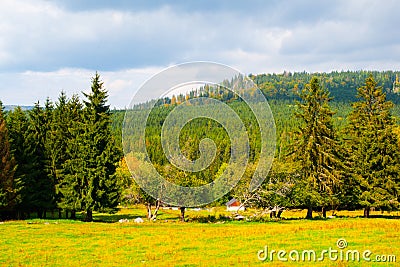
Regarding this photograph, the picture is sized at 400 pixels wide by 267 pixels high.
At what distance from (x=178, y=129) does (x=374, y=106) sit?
25.0 meters

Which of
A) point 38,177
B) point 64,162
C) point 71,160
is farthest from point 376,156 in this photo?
point 38,177

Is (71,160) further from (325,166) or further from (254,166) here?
(325,166)

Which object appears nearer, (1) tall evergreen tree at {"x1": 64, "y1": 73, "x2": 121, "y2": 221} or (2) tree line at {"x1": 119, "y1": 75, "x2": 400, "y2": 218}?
(2) tree line at {"x1": 119, "y1": 75, "x2": 400, "y2": 218}

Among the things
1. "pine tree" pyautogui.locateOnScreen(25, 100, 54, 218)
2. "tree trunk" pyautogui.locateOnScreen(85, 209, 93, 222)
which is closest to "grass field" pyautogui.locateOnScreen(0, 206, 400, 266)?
"tree trunk" pyautogui.locateOnScreen(85, 209, 93, 222)

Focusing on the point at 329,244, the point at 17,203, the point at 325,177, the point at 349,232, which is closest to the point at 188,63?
the point at 329,244

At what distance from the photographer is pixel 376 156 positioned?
40906 millimetres

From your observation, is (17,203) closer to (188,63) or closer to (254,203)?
(254,203)

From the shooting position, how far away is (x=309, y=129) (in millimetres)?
39250

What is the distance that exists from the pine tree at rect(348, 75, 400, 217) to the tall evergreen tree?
2391cm

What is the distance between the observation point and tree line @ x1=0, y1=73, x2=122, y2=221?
3947 cm
